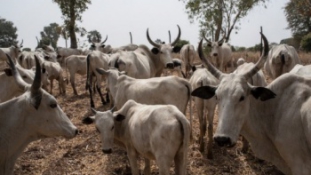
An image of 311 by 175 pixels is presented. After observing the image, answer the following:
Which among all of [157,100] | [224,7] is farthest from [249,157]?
[224,7]

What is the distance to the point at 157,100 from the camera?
23.6 feet

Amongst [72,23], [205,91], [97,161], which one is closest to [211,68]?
[205,91]

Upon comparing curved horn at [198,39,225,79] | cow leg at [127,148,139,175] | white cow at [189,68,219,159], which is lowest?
cow leg at [127,148,139,175]

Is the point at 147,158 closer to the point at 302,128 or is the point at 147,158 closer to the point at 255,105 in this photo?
the point at 255,105

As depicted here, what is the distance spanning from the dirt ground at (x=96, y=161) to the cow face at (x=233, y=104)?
2568 mm

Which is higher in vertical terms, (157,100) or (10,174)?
(157,100)

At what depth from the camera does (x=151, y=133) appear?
201 inches

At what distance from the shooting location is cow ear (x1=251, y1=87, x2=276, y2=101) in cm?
404

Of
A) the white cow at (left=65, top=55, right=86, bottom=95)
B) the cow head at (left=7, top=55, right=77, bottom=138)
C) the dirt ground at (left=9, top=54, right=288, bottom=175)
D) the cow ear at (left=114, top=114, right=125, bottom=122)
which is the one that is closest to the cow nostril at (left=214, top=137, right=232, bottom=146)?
the cow head at (left=7, top=55, right=77, bottom=138)

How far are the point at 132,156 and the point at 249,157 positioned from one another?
2566mm

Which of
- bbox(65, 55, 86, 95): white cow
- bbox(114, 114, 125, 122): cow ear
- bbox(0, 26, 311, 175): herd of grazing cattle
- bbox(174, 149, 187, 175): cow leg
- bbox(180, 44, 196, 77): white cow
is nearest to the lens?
bbox(0, 26, 311, 175): herd of grazing cattle

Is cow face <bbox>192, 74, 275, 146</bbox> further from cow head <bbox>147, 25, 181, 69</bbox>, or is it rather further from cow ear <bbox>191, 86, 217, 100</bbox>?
cow head <bbox>147, 25, 181, 69</bbox>

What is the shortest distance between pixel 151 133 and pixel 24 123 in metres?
1.77

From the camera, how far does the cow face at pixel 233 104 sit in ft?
12.8
